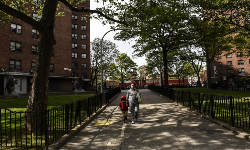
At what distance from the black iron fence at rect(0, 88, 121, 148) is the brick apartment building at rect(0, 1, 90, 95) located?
19043 mm

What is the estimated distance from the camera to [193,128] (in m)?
7.37

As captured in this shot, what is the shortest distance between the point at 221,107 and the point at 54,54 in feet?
111

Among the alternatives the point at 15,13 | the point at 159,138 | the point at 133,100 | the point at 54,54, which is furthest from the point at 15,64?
the point at 159,138

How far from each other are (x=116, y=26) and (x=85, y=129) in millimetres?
8290

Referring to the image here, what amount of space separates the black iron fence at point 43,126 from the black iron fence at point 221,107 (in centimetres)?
576

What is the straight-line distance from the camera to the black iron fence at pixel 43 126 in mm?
5301

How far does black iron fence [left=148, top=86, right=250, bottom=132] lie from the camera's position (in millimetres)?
6926

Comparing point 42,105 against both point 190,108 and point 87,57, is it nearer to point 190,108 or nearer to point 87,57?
point 190,108

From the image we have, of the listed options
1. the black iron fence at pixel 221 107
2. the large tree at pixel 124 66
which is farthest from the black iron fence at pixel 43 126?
the large tree at pixel 124 66

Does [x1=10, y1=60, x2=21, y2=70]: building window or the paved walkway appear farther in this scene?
[x1=10, y1=60, x2=21, y2=70]: building window

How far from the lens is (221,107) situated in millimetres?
8117

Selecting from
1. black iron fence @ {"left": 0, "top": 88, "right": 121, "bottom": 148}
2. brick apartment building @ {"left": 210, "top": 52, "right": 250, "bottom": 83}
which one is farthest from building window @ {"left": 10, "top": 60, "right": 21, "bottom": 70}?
brick apartment building @ {"left": 210, "top": 52, "right": 250, "bottom": 83}

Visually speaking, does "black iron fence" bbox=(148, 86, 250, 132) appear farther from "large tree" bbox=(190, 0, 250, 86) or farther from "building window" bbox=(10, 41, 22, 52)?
"building window" bbox=(10, 41, 22, 52)

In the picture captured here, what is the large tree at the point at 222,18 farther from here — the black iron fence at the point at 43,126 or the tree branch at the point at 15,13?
the tree branch at the point at 15,13
